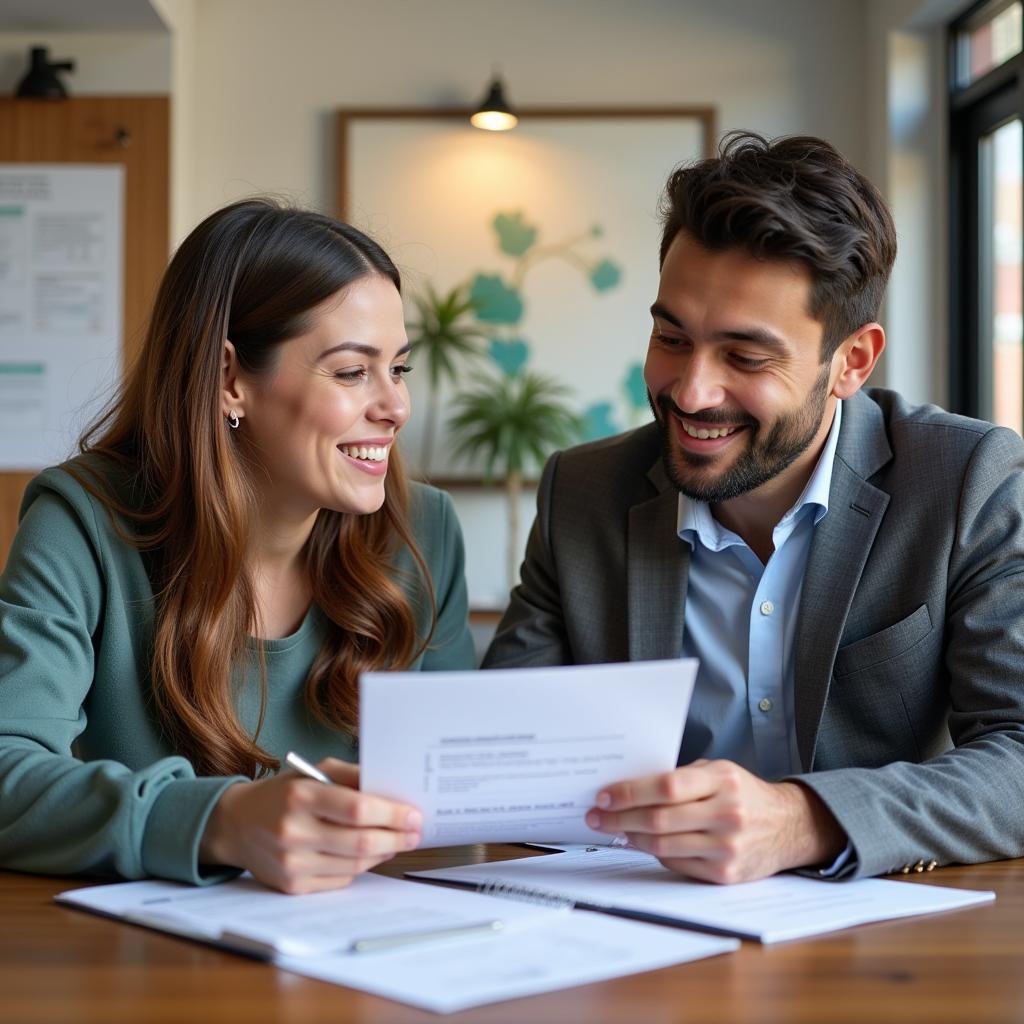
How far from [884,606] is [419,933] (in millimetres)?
865

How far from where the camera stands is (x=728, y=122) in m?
4.85

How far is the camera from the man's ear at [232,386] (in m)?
1.82

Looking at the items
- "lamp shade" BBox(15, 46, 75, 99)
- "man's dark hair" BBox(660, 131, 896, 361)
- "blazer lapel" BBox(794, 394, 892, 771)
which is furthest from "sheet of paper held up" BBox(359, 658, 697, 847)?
"lamp shade" BBox(15, 46, 75, 99)

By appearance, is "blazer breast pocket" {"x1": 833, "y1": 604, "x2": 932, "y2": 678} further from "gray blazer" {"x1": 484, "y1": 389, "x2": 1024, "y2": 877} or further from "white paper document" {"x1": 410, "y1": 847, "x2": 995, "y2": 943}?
"white paper document" {"x1": 410, "y1": 847, "x2": 995, "y2": 943}

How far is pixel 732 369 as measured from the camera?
5.62ft

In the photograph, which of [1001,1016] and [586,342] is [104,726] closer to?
[1001,1016]

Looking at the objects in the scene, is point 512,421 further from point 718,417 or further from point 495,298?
point 718,417

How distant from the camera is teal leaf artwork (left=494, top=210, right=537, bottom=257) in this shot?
15.8ft

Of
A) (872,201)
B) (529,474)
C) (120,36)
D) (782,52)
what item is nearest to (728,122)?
(782,52)

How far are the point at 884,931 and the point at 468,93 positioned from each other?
166 inches

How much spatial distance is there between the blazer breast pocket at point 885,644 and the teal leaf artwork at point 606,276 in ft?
10.8

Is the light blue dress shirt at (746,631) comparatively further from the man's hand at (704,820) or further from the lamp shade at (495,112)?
the lamp shade at (495,112)

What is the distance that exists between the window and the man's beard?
104 inches

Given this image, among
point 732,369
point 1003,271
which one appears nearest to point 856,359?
point 732,369
